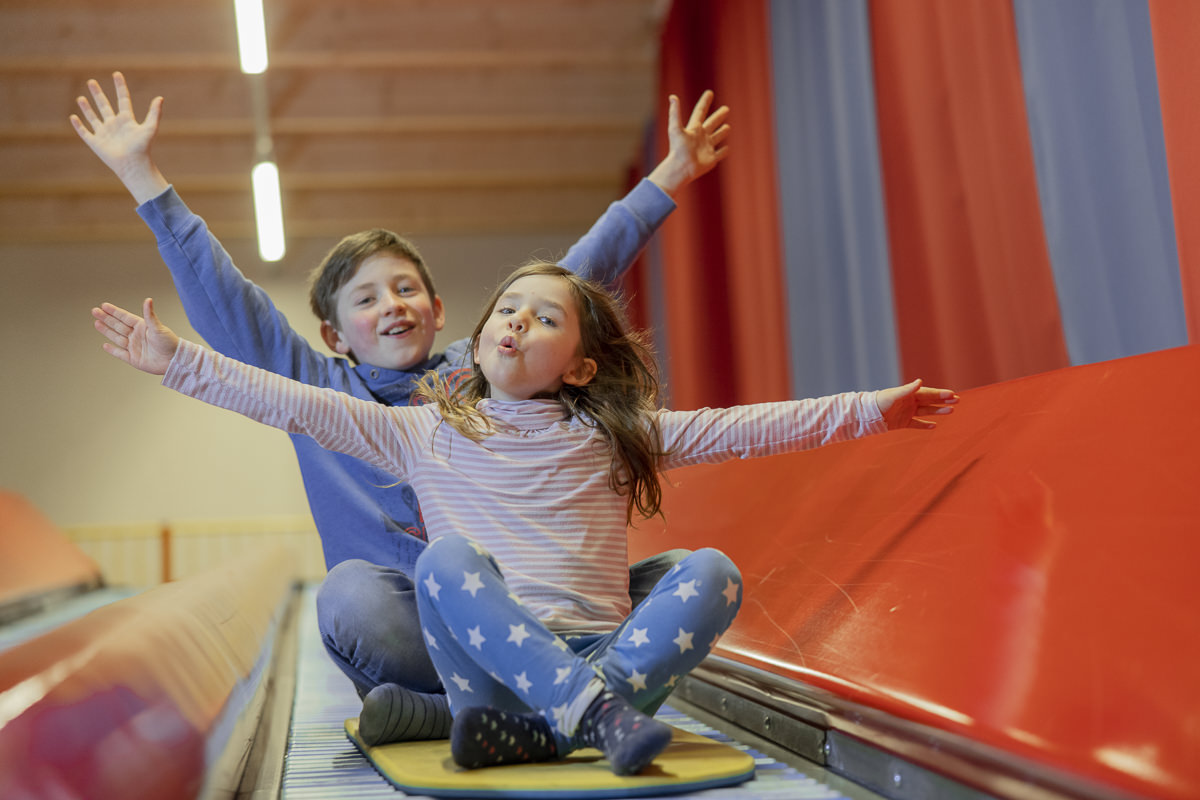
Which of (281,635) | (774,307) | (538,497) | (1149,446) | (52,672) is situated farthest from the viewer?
(774,307)

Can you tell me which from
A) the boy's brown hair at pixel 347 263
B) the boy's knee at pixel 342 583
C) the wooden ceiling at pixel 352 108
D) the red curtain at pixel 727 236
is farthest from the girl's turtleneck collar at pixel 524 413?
the wooden ceiling at pixel 352 108

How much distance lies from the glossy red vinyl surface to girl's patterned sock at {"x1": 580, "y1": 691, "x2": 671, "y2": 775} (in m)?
0.23

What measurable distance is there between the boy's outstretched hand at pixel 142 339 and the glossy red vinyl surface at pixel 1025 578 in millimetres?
811

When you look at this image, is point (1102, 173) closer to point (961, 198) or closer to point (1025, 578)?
point (961, 198)

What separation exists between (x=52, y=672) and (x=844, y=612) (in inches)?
33.5

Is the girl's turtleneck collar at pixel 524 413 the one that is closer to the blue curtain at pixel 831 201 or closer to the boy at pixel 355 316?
the boy at pixel 355 316

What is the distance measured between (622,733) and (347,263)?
1.11m

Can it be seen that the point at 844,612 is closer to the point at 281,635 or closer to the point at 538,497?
the point at 538,497

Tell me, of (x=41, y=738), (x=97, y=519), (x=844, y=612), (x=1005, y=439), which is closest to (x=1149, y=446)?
(x=1005, y=439)

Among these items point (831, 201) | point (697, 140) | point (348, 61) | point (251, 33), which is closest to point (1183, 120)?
point (697, 140)

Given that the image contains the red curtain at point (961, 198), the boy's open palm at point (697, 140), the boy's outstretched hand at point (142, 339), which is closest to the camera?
the boy's outstretched hand at point (142, 339)

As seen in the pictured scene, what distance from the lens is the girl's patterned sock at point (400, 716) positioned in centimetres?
120

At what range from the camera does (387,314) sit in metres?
1.73

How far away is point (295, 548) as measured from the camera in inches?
247
